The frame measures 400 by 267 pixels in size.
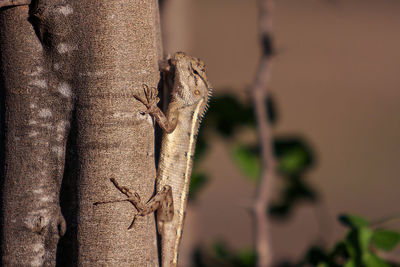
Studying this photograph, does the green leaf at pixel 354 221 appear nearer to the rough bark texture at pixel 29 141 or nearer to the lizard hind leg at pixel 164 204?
the lizard hind leg at pixel 164 204

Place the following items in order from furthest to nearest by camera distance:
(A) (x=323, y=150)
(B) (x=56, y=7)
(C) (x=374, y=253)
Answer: (A) (x=323, y=150) < (C) (x=374, y=253) < (B) (x=56, y=7)

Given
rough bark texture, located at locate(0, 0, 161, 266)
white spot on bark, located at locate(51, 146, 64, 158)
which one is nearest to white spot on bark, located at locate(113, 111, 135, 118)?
rough bark texture, located at locate(0, 0, 161, 266)

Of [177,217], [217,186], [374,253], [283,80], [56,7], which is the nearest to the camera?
[56,7]

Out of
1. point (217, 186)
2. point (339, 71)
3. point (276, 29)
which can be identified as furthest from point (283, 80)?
point (217, 186)

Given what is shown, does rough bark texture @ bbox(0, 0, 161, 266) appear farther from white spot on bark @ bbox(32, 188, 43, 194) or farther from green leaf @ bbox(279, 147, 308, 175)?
green leaf @ bbox(279, 147, 308, 175)

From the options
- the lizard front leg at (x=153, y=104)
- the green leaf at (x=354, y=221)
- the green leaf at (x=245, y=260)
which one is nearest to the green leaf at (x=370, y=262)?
the green leaf at (x=354, y=221)

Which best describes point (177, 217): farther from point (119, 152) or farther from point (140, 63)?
point (140, 63)
